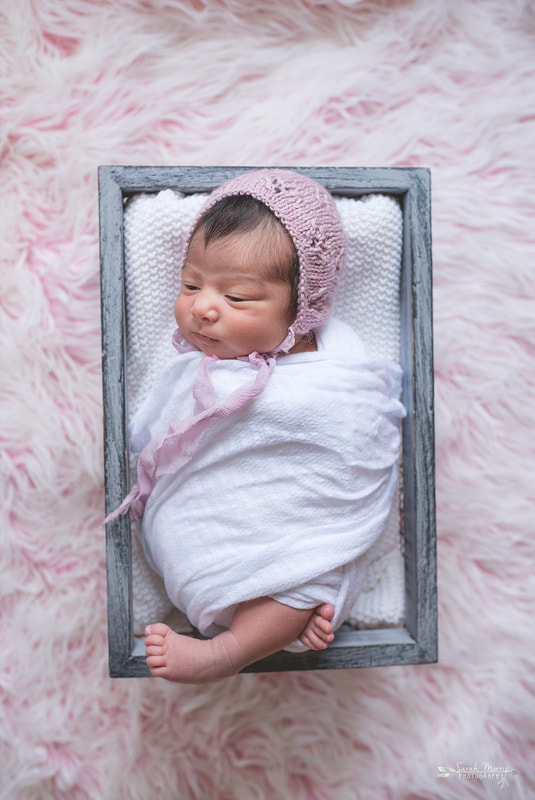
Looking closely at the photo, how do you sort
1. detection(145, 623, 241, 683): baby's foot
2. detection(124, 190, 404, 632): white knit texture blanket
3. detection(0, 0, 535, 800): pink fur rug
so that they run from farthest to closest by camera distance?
detection(0, 0, 535, 800): pink fur rug < detection(124, 190, 404, 632): white knit texture blanket < detection(145, 623, 241, 683): baby's foot

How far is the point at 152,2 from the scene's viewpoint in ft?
3.71

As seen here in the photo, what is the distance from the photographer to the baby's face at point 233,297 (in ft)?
2.81

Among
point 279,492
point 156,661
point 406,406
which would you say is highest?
point 406,406

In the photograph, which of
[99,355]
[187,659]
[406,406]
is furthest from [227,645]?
[99,355]

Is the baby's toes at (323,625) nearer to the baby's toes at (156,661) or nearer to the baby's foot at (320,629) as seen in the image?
the baby's foot at (320,629)

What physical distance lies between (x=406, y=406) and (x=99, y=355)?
1.69 ft

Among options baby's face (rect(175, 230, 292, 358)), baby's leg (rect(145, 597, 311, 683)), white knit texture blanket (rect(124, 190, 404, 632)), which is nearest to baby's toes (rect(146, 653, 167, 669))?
baby's leg (rect(145, 597, 311, 683))

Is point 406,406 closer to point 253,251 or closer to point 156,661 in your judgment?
point 253,251

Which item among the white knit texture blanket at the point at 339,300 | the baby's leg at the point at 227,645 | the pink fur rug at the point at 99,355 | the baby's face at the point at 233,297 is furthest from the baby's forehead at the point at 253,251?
the baby's leg at the point at 227,645

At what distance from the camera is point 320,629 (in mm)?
875

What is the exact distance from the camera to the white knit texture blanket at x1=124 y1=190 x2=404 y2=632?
3.15 feet

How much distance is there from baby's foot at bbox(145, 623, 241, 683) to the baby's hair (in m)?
0.49

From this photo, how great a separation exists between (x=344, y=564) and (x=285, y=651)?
0.56 ft

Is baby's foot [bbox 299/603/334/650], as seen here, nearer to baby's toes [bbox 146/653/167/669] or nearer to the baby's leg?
the baby's leg
